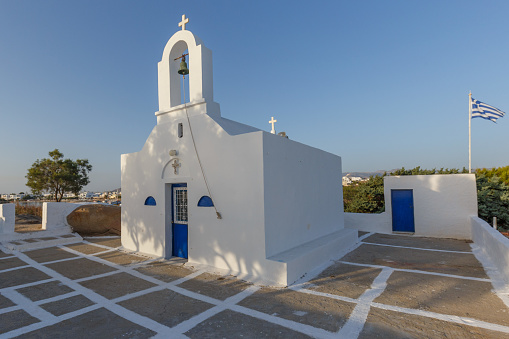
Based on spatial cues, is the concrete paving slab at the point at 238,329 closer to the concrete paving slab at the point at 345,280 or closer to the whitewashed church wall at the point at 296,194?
the concrete paving slab at the point at 345,280

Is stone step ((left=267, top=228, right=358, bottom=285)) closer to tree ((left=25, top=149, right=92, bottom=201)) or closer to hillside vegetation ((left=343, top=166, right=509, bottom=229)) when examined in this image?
hillside vegetation ((left=343, top=166, right=509, bottom=229))

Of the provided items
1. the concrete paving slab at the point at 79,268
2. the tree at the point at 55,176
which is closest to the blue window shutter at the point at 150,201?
the concrete paving slab at the point at 79,268

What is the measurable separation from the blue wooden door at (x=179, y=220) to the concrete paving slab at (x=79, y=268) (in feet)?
5.73

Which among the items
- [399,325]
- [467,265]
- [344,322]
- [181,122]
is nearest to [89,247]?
[181,122]

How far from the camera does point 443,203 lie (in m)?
10.8

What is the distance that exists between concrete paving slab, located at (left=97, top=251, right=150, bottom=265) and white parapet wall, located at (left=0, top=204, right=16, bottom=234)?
513 cm

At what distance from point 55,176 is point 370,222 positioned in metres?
26.6

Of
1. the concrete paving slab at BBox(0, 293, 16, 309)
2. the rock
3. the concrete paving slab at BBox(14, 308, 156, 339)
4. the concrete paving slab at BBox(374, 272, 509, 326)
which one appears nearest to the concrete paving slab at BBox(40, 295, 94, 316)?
the concrete paving slab at BBox(14, 308, 156, 339)

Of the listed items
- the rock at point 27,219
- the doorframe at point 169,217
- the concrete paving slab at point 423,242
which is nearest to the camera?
the doorframe at point 169,217

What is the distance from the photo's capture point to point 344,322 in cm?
412

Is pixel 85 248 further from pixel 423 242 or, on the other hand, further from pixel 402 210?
pixel 402 210

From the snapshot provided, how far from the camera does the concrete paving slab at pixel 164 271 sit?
252 inches

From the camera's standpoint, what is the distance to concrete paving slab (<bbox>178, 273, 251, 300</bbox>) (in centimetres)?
535

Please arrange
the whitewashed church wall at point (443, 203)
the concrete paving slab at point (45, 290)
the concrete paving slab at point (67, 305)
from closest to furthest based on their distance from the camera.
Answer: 1. the concrete paving slab at point (67, 305)
2. the concrete paving slab at point (45, 290)
3. the whitewashed church wall at point (443, 203)
